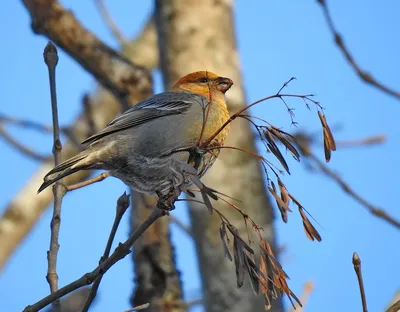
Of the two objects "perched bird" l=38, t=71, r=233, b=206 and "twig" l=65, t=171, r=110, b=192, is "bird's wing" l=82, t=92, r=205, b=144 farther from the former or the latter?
"twig" l=65, t=171, r=110, b=192

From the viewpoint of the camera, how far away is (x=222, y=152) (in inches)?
206

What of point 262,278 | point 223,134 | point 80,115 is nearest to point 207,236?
point 223,134

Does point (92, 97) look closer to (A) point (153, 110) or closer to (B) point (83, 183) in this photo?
(A) point (153, 110)

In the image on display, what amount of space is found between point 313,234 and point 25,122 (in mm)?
5532

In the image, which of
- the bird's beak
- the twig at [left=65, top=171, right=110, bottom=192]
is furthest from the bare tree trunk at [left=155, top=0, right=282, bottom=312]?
the twig at [left=65, top=171, right=110, bottom=192]

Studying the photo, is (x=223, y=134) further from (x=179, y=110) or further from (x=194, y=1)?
(x=194, y=1)

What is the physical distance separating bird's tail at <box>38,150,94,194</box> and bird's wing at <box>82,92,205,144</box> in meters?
0.20

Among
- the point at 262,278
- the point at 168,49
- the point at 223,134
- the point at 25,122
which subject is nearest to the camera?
the point at 262,278

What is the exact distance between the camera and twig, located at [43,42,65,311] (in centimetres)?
A: 239

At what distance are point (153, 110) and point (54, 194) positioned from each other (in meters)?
1.54

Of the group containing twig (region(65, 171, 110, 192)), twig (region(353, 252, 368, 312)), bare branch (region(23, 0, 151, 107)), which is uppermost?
bare branch (region(23, 0, 151, 107))

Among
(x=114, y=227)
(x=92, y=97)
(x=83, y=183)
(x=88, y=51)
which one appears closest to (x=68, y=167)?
(x=83, y=183)

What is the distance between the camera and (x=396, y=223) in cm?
362

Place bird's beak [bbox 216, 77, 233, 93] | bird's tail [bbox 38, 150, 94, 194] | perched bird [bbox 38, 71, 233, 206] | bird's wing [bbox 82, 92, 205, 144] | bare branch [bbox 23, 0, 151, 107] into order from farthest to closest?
bare branch [bbox 23, 0, 151, 107]
bird's beak [bbox 216, 77, 233, 93]
bird's wing [bbox 82, 92, 205, 144]
perched bird [bbox 38, 71, 233, 206]
bird's tail [bbox 38, 150, 94, 194]
